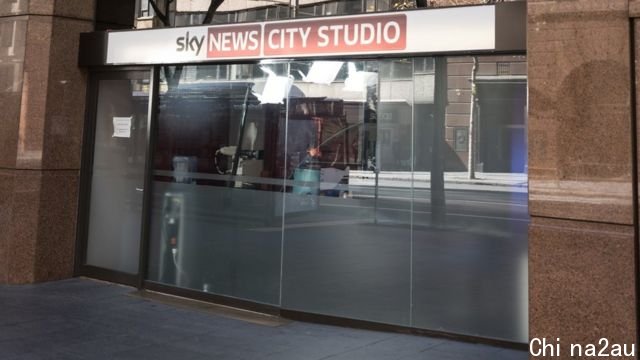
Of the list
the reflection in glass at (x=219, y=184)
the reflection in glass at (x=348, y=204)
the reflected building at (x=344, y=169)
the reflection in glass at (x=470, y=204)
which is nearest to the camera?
the reflected building at (x=344, y=169)

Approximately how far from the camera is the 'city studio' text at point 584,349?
12.8 feet

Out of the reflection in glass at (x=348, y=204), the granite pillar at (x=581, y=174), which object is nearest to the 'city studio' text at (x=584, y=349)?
the granite pillar at (x=581, y=174)

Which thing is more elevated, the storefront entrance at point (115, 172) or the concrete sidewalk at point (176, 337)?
the storefront entrance at point (115, 172)

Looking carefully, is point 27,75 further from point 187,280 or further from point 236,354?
point 236,354

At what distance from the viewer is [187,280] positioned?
7.20m

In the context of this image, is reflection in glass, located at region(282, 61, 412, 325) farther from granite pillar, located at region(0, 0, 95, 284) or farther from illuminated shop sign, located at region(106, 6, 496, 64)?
granite pillar, located at region(0, 0, 95, 284)

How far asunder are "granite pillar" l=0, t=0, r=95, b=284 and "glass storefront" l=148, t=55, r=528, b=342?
1465 mm

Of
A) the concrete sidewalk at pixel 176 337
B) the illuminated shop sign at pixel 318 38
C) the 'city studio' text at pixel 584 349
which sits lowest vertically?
the concrete sidewalk at pixel 176 337

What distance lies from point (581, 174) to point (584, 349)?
3.88 feet

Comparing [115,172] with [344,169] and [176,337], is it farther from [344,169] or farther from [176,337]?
[344,169]

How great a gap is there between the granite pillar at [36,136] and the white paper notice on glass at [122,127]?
0.58 m

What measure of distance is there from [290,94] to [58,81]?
130 inches

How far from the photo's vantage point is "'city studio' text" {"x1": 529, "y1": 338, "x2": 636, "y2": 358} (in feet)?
12.8

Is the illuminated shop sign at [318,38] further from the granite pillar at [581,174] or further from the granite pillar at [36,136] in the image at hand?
the granite pillar at [581,174]
